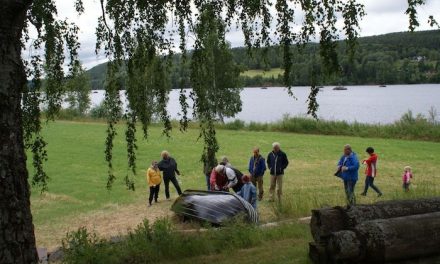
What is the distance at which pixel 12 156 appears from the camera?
5086 millimetres

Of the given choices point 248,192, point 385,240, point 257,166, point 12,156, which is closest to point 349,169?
point 248,192

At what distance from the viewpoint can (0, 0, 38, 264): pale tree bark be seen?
5.00 m

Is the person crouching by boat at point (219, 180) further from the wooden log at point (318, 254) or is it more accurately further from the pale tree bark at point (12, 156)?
the pale tree bark at point (12, 156)

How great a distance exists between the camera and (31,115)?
7965 mm

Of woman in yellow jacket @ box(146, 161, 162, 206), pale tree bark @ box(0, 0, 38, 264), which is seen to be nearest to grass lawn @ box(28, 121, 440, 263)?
woman in yellow jacket @ box(146, 161, 162, 206)

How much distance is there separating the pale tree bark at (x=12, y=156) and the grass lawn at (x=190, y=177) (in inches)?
143

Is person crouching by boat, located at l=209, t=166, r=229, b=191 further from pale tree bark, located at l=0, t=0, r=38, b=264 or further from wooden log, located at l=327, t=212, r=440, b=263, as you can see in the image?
pale tree bark, located at l=0, t=0, r=38, b=264

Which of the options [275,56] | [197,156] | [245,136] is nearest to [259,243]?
[275,56]

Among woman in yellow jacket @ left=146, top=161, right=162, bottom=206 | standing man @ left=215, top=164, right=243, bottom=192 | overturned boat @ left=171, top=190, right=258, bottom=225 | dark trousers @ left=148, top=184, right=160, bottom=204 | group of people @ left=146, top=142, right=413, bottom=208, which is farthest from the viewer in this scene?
dark trousers @ left=148, top=184, right=160, bottom=204

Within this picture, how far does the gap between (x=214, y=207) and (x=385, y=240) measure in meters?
8.13

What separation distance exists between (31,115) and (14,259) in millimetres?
3480

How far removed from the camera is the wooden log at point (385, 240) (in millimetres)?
5191

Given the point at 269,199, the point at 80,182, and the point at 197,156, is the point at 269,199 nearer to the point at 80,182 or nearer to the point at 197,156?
the point at 80,182

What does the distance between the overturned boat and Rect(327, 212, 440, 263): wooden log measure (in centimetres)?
640
